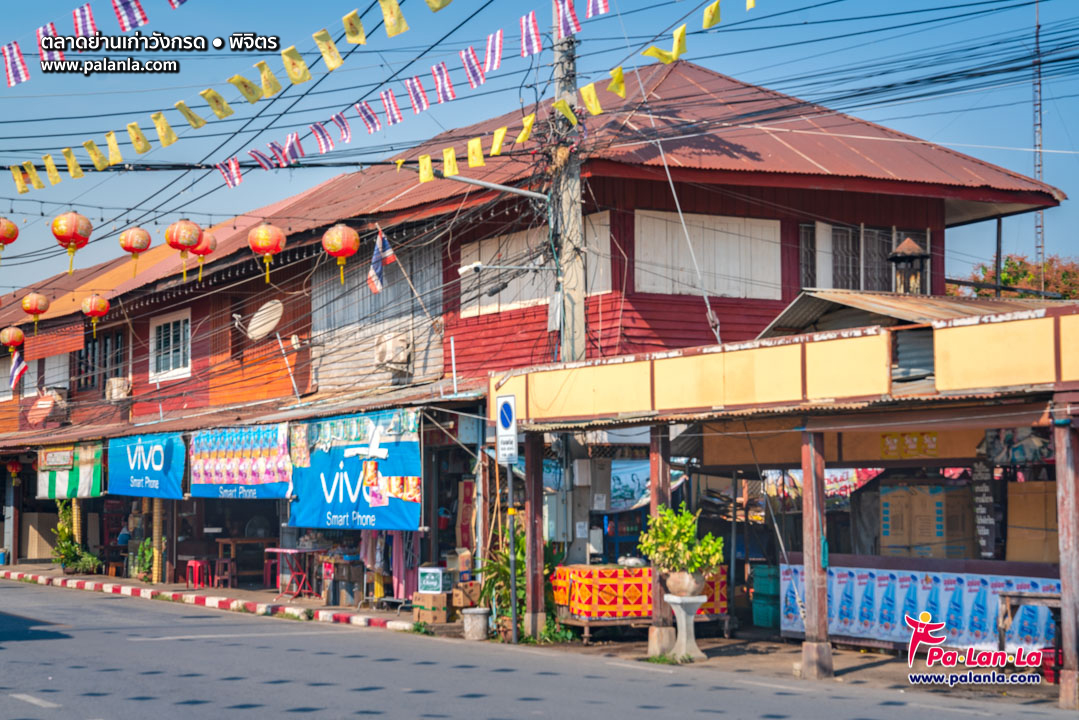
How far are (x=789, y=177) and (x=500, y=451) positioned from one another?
6.98 meters

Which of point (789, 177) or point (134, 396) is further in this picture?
point (134, 396)

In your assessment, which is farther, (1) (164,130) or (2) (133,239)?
(2) (133,239)

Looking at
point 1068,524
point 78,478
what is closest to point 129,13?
point 1068,524

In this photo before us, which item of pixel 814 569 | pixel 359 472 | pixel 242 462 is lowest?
pixel 814 569

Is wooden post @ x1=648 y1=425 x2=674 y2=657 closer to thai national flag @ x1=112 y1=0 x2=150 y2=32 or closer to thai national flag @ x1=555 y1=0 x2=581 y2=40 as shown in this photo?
thai national flag @ x1=555 y1=0 x2=581 y2=40

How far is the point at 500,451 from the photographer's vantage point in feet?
53.7

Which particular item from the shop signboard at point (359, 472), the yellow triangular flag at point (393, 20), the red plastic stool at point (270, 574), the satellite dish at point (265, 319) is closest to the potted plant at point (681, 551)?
the shop signboard at point (359, 472)

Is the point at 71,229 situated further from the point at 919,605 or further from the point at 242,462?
the point at 919,605

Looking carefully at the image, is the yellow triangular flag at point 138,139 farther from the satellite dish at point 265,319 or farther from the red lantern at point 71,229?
the satellite dish at point 265,319

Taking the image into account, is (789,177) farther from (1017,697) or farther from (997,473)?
(1017,697)

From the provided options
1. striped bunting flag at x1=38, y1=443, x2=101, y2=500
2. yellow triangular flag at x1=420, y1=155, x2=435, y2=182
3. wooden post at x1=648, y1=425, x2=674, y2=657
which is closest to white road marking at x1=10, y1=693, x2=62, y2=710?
wooden post at x1=648, y1=425, x2=674, y2=657

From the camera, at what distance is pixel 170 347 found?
3159 centimetres

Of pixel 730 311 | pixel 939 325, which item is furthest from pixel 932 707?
pixel 730 311

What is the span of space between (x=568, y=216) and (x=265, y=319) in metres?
11.6
